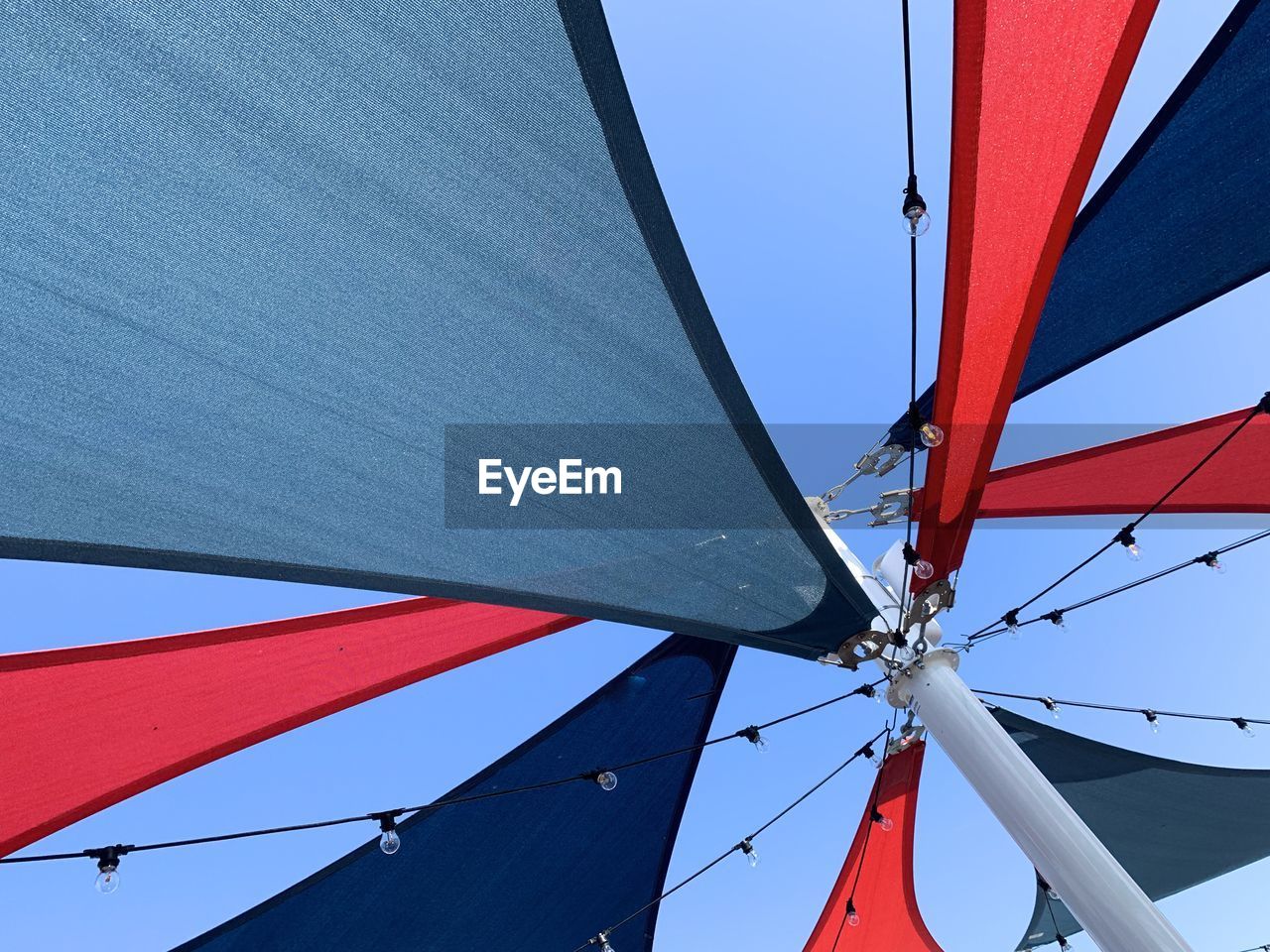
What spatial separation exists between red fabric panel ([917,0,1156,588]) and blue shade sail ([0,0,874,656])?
638mm

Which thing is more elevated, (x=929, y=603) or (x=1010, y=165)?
(x=1010, y=165)

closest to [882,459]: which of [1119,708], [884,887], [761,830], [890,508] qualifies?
[890,508]

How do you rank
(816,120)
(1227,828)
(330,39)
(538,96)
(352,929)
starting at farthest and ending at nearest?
(1227,828)
(816,120)
(352,929)
(538,96)
(330,39)

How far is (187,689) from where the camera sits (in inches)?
111

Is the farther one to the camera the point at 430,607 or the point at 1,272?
the point at 430,607

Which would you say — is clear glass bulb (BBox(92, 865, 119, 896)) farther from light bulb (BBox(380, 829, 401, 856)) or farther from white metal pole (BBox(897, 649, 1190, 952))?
white metal pole (BBox(897, 649, 1190, 952))

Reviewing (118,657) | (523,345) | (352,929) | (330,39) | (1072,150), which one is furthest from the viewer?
(352,929)

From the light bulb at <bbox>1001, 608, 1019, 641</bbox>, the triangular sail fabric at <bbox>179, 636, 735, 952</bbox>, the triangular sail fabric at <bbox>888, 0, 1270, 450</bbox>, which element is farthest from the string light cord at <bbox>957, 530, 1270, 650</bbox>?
the triangular sail fabric at <bbox>179, 636, 735, 952</bbox>

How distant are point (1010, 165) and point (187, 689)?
108 inches

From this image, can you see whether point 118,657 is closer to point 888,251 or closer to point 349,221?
point 349,221

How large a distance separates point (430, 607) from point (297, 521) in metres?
1.38

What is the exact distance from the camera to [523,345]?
1.79m

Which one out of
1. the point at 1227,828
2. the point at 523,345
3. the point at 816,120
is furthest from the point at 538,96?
the point at 1227,828

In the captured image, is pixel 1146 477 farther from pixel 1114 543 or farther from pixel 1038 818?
pixel 1038 818
